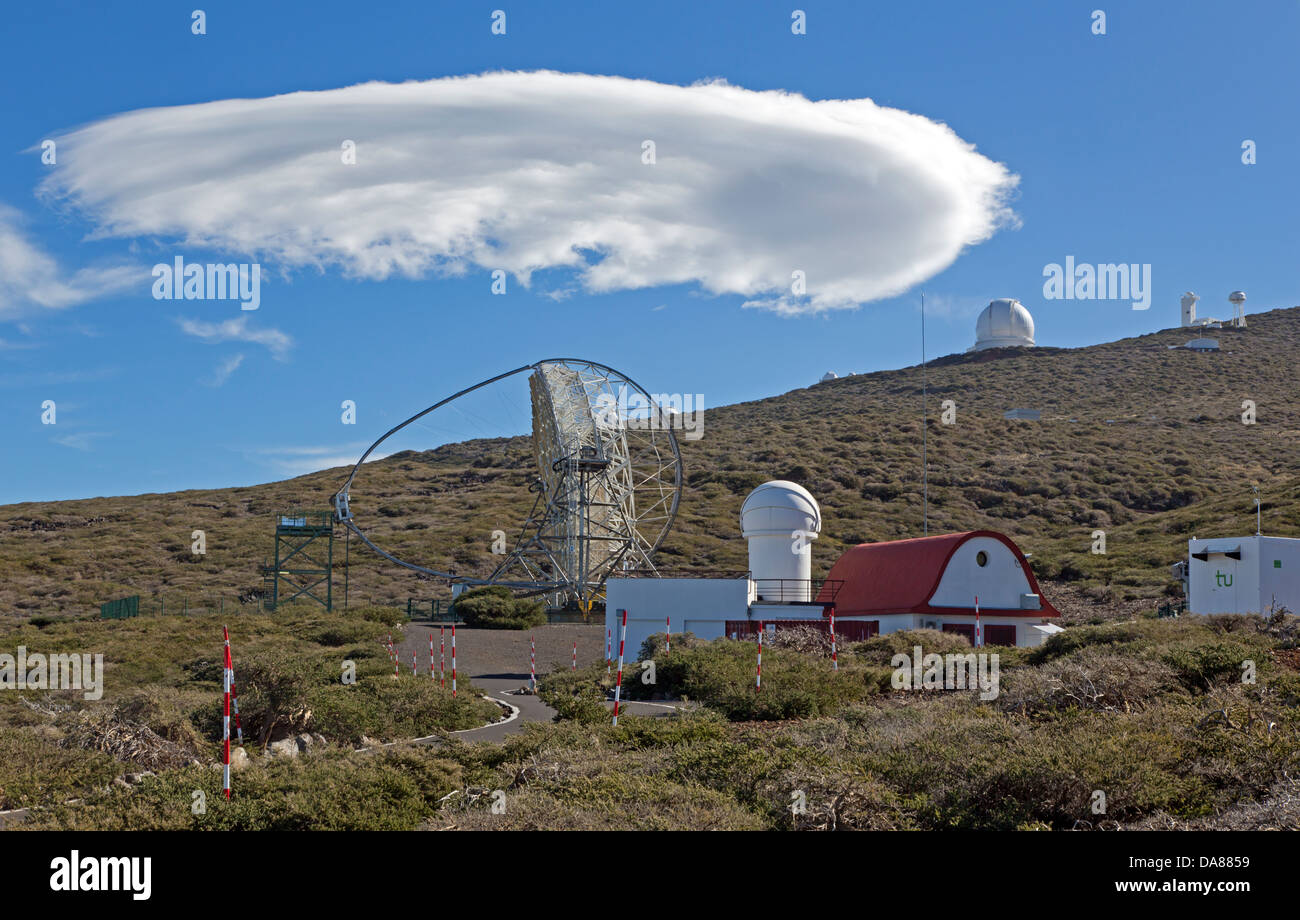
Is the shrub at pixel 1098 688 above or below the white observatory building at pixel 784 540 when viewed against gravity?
below

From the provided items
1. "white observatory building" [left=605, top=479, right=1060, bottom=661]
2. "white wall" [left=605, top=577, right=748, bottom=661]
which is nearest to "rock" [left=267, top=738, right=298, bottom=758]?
"white wall" [left=605, top=577, right=748, bottom=661]

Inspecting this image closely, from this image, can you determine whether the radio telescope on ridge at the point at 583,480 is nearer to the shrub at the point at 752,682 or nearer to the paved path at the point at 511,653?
the paved path at the point at 511,653

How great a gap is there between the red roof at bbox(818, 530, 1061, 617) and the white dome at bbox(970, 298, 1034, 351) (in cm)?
8308

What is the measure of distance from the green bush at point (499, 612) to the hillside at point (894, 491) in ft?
45.7

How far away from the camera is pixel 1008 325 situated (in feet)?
354

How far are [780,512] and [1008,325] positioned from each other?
85.4 metres

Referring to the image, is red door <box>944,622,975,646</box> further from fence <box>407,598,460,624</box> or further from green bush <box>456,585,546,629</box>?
fence <box>407,598,460,624</box>

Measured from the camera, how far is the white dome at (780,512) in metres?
29.8

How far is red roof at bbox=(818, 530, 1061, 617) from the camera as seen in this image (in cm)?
2691

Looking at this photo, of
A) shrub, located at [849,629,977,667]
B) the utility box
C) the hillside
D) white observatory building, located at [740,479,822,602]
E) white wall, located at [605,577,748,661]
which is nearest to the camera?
shrub, located at [849,629,977,667]

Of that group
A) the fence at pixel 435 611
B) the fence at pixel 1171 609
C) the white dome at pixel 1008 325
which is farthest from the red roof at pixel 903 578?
the white dome at pixel 1008 325

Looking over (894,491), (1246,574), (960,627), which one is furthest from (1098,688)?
(894,491)
